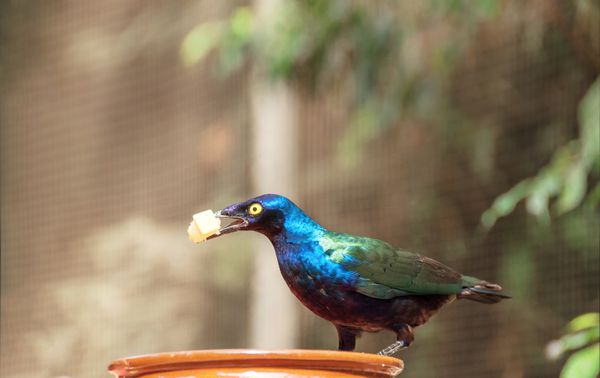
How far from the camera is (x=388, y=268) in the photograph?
1.21 metres

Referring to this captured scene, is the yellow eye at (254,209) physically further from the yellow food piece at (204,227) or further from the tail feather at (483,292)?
the tail feather at (483,292)

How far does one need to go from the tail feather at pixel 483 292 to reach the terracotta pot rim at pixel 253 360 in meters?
0.30

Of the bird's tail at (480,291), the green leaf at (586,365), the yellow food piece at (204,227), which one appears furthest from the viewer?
Answer: the green leaf at (586,365)

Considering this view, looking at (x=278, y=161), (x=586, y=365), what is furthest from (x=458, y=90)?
(x=586, y=365)

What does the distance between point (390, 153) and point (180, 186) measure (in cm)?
81

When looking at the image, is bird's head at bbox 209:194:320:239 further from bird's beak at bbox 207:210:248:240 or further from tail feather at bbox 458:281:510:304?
tail feather at bbox 458:281:510:304

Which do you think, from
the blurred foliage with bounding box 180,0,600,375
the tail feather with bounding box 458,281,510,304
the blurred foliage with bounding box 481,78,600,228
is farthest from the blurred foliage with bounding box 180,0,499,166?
the tail feather with bounding box 458,281,510,304

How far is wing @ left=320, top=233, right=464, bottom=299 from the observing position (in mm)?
1174

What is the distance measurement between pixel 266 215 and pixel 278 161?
248 centimetres

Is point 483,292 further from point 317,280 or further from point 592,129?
point 592,129

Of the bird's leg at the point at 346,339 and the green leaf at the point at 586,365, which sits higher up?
the green leaf at the point at 586,365

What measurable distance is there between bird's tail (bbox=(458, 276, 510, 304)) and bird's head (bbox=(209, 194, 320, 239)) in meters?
0.19

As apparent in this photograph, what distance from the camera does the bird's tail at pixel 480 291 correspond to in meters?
1.24

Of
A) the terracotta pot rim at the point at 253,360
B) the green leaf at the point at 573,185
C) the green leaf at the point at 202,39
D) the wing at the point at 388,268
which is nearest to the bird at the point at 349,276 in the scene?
the wing at the point at 388,268
